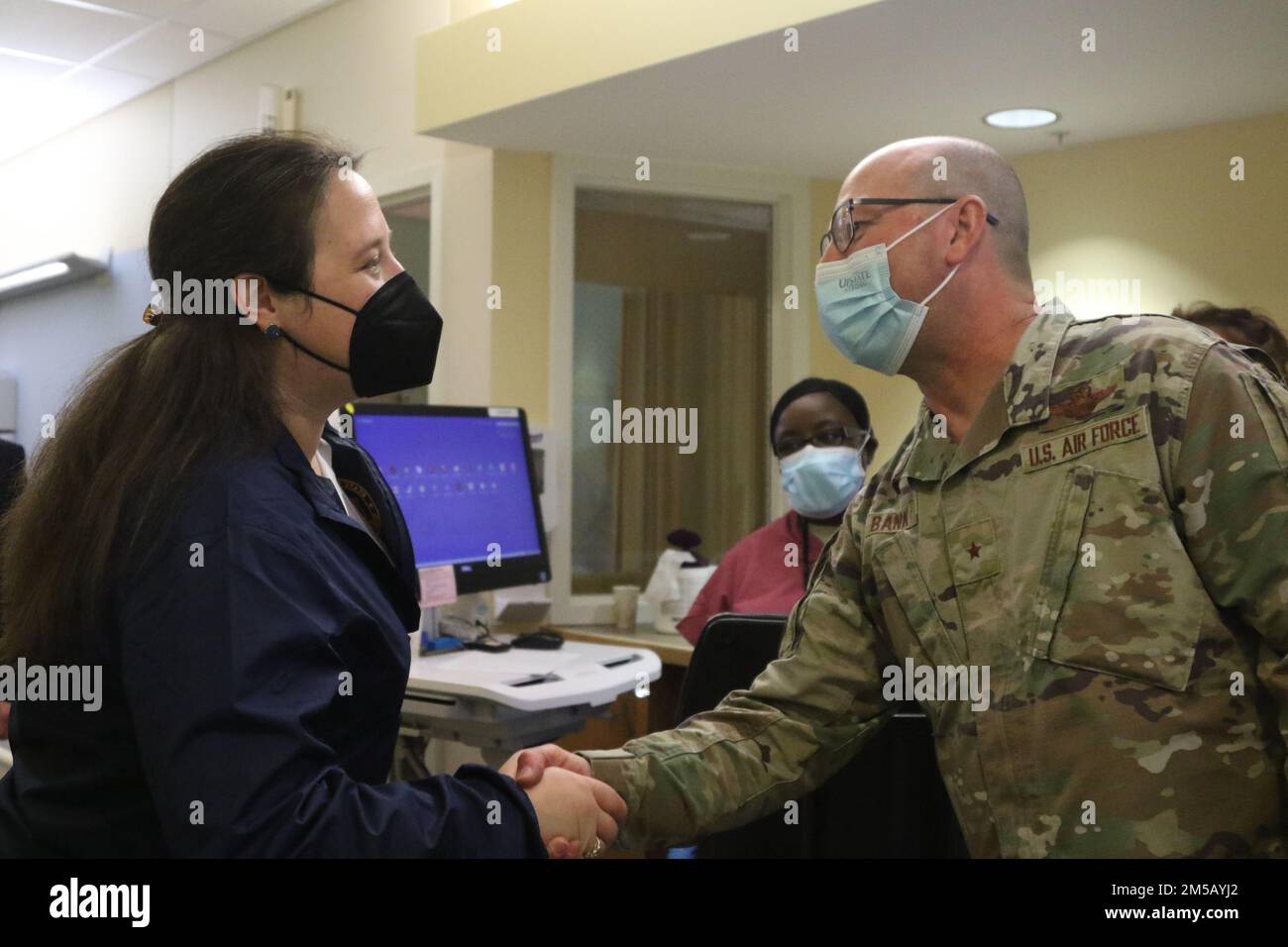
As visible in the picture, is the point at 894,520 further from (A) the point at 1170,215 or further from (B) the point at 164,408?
(A) the point at 1170,215

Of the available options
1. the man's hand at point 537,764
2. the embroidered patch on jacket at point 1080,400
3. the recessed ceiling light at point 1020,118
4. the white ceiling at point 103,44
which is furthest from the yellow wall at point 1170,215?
the white ceiling at point 103,44

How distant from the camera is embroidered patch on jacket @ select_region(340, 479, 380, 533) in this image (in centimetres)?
161

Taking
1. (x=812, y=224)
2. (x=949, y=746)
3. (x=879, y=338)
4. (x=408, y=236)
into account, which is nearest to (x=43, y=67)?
(x=408, y=236)

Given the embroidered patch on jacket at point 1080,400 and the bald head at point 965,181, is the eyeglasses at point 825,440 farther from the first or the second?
the embroidered patch on jacket at point 1080,400

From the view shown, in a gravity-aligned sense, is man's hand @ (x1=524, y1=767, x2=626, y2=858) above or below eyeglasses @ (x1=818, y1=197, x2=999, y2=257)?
below

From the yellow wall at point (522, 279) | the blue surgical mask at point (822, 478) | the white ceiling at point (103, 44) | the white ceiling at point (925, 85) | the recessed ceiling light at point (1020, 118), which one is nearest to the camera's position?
the white ceiling at point (925, 85)

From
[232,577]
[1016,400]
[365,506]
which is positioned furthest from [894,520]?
[232,577]

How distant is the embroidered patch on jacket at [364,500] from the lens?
5.29 ft

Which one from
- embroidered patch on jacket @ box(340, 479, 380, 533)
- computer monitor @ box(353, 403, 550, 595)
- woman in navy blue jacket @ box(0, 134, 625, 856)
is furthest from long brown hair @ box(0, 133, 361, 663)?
computer monitor @ box(353, 403, 550, 595)

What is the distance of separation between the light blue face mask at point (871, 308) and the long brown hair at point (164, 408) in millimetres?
729

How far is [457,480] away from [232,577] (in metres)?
1.97

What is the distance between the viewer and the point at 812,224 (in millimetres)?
4250

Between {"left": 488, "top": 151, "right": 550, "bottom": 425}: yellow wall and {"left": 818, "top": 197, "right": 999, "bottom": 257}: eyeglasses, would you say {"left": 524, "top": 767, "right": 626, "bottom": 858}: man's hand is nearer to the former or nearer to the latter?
{"left": 818, "top": 197, "right": 999, "bottom": 257}: eyeglasses
